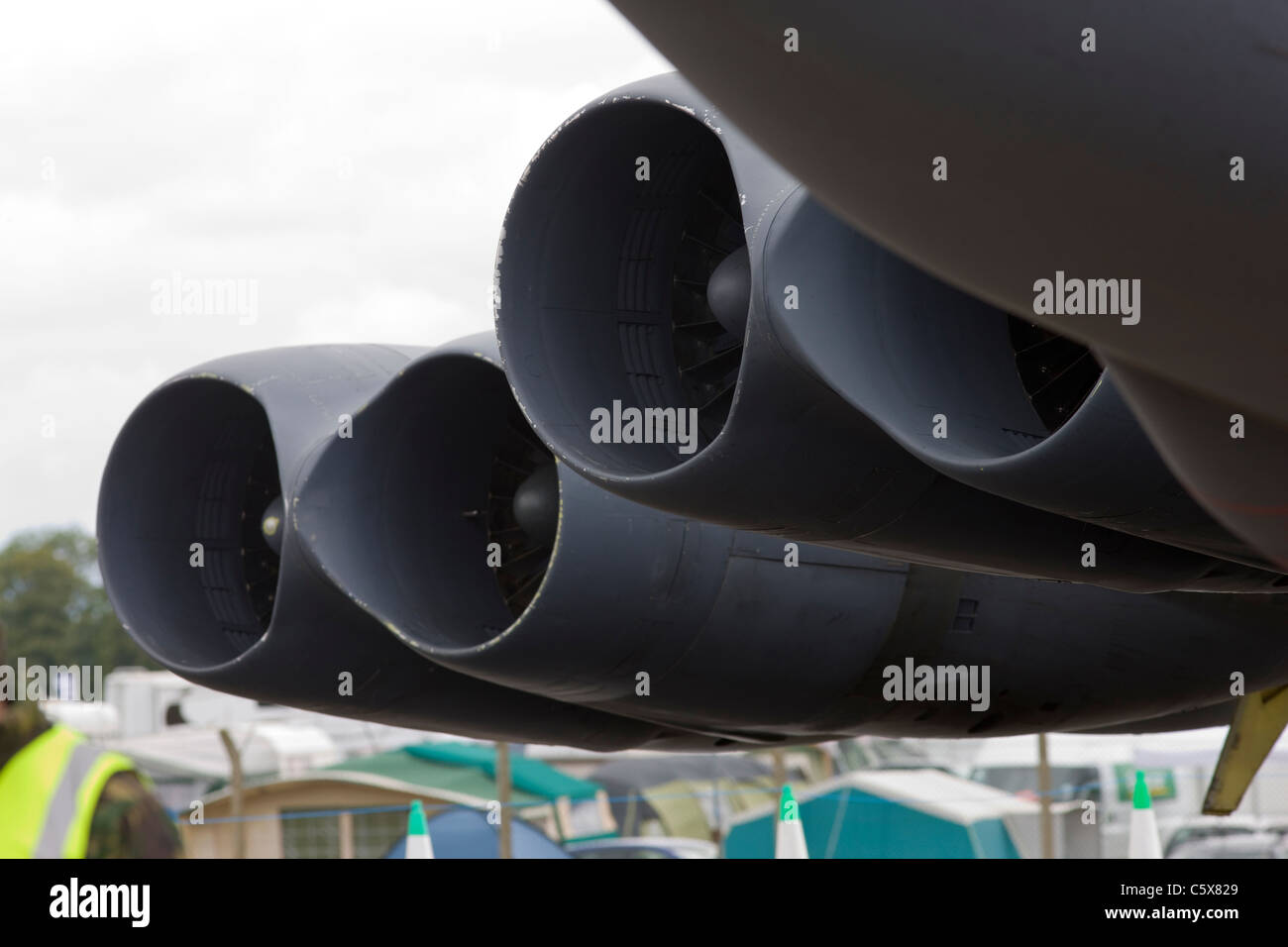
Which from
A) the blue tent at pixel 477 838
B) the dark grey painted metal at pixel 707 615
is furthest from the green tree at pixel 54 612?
the dark grey painted metal at pixel 707 615

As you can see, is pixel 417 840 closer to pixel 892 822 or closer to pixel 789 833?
pixel 789 833

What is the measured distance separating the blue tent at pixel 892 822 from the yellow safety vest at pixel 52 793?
32.7 feet

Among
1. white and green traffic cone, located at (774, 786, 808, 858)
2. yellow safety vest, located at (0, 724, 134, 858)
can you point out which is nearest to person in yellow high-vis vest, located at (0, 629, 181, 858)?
yellow safety vest, located at (0, 724, 134, 858)

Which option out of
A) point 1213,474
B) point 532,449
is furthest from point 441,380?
point 1213,474

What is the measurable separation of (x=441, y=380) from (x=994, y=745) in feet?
40.7

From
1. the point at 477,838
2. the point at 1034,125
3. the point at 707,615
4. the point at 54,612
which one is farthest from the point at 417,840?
the point at 54,612

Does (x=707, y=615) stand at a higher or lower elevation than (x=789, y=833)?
higher

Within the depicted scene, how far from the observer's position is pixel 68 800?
10.6ft

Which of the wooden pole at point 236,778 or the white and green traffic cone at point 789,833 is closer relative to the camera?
the white and green traffic cone at point 789,833

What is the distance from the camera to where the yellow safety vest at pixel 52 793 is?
3.22 meters

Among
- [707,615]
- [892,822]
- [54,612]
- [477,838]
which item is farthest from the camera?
[54,612]

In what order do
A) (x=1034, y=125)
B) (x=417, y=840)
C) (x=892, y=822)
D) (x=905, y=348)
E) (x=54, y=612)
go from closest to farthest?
(x=1034, y=125)
(x=905, y=348)
(x=417, y=840)
(x=892, y=822)
(x=54, y=612)

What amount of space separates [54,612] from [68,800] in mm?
59109

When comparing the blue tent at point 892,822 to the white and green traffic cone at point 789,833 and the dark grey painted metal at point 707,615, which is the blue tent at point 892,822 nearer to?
the white and green traffic cone at point 789,833
